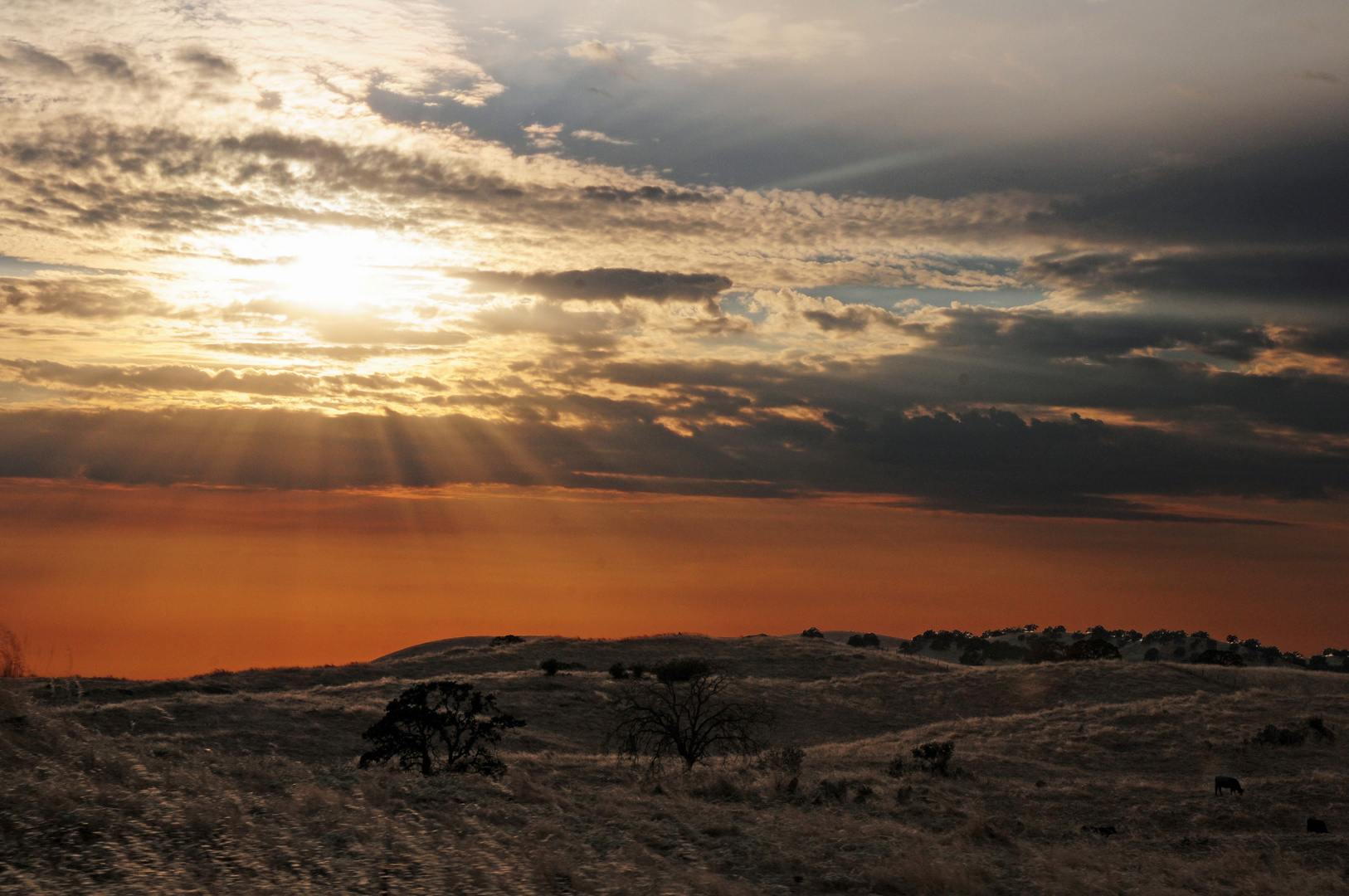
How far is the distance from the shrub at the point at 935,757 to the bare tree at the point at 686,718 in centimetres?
537

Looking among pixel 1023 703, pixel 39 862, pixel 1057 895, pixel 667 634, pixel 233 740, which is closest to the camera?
pixel 39 862

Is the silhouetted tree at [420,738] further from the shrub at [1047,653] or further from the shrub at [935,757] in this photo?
the shrub at [1047,653]

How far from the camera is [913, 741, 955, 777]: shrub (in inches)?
1075

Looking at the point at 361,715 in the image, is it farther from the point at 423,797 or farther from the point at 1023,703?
the point at 1023,703

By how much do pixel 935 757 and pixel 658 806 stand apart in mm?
13474

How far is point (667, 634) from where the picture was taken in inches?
3066

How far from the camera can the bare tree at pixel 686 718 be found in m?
31.3

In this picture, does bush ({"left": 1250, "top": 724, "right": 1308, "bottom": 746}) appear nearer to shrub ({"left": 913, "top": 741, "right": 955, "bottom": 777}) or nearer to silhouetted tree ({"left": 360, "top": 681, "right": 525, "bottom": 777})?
shrub ({"left": 913, "top": 741, "right": 955, "bottom": 777})

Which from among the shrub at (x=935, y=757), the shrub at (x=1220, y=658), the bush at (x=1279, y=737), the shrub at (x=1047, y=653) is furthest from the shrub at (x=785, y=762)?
the shrub at (x=1047, y=653)

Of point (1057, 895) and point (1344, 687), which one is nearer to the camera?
point (1057, 895)

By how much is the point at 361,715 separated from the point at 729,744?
15484 millimetres

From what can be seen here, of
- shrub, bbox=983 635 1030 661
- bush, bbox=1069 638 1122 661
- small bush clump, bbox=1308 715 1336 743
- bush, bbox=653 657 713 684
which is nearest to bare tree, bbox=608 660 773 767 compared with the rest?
bush, bbox=653 657 713 684

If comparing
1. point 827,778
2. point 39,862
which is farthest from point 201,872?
point 827,778

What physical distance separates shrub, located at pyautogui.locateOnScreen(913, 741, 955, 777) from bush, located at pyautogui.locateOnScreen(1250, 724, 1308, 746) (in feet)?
43.0
